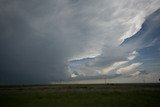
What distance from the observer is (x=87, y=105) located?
34.8 metres

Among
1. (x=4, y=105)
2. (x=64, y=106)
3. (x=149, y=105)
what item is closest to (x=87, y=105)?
(x=64, y=106)

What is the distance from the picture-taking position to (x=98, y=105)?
34.9 m

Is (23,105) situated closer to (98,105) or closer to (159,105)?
(98,105)

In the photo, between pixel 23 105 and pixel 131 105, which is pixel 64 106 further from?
pixel 131 105

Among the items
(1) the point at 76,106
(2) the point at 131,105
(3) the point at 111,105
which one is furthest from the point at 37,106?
(2) the point at 131,105

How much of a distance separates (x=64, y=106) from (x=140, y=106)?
48.5ft

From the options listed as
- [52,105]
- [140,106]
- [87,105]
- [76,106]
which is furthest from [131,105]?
[52,105]

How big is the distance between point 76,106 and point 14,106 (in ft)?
40.9

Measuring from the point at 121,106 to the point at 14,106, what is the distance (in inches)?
834

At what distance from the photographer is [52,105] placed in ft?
115

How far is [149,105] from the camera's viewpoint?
114 ft

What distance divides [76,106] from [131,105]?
10932 millimetres

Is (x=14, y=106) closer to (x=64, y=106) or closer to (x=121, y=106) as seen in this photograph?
(x=64, y=106)

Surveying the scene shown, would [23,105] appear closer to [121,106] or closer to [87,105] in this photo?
[87,105]
